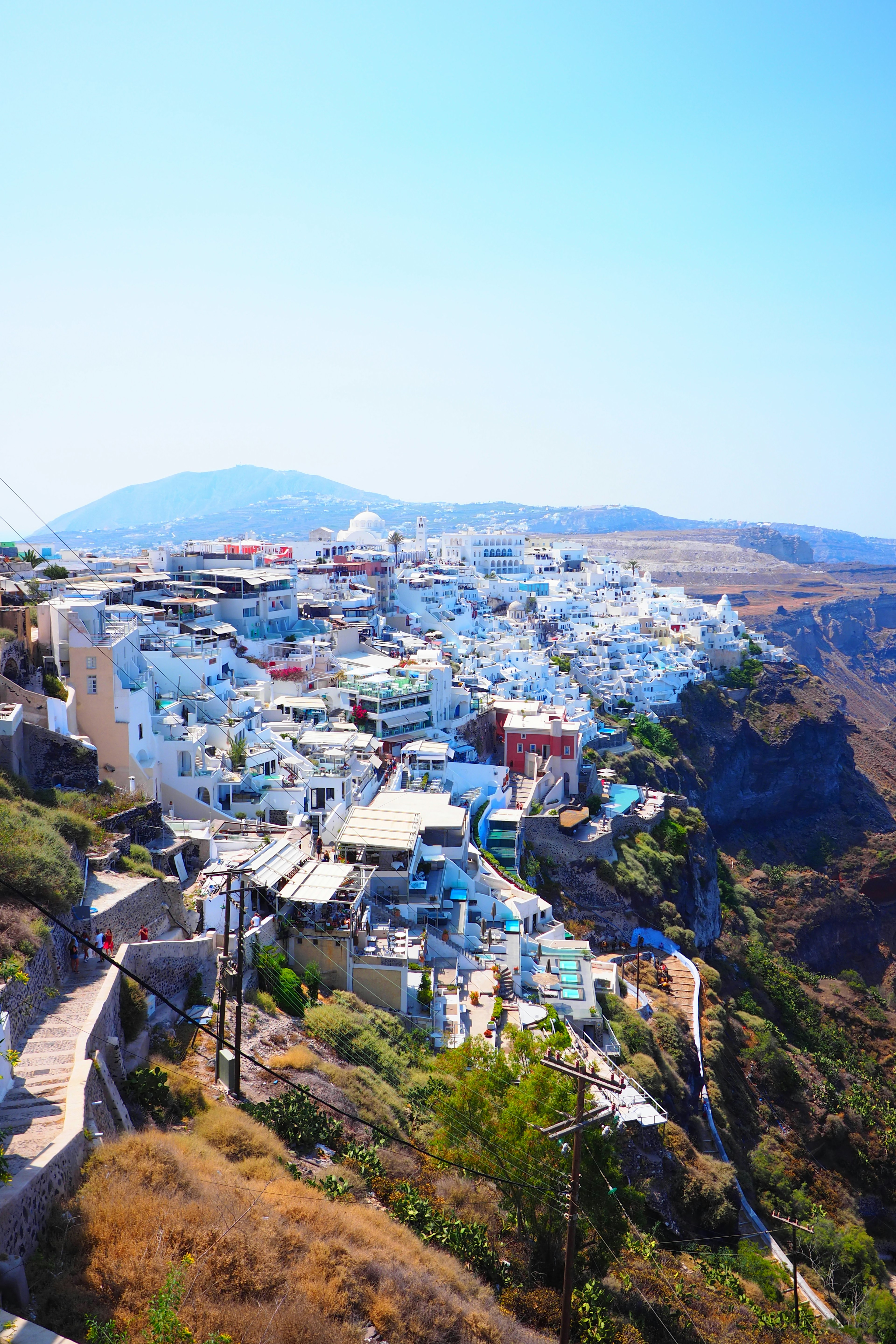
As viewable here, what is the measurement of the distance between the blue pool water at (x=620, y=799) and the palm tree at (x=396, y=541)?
2765 centimetres

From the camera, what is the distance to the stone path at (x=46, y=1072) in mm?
8031

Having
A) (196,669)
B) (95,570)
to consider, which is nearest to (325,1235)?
(196,669)

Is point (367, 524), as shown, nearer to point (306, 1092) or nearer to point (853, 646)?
point (306, 1092)

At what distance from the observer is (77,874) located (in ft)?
44.3

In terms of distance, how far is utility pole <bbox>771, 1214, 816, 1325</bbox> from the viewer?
15.4 metres

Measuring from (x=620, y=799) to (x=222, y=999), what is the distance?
25.2 metres

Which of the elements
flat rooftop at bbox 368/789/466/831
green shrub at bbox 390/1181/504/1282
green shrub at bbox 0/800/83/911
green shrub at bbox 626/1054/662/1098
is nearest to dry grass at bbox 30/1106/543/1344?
green shrub at bbox 390/1181/504/1282

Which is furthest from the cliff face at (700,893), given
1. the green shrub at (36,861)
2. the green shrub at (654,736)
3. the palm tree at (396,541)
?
the palm tree at (396,541)

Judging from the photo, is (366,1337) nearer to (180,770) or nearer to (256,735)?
(180,770)

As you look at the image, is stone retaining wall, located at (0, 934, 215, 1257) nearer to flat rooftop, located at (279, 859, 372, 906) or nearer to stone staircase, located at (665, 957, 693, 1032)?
flat rooftop, located at (279, 859, 372, 906)

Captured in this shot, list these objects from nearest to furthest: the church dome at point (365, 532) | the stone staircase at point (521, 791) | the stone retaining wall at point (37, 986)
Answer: the stone retaining wall at point (37, 986), the stone staircase at point (521, 791), the church dome at point (365, 532)

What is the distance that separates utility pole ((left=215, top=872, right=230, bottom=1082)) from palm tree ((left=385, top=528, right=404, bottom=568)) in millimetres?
48957

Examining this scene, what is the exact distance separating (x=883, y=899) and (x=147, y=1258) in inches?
2089

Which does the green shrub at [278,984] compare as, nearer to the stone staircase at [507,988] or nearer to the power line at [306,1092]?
the power line at [306,1092]
